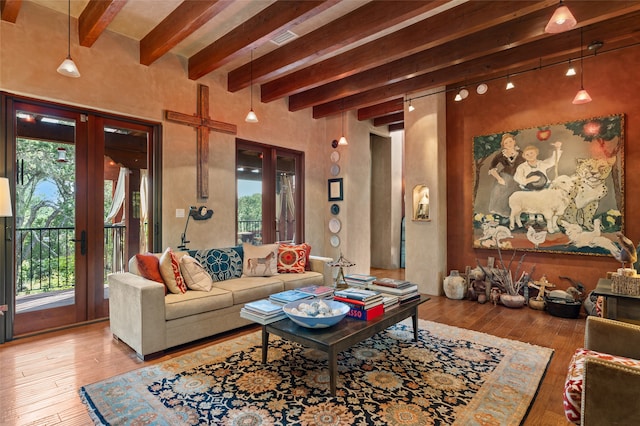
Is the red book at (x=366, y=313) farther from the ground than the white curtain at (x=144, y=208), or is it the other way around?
the white curtain at (x=144, y=208)

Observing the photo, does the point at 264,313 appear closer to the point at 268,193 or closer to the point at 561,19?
the point at 561,19

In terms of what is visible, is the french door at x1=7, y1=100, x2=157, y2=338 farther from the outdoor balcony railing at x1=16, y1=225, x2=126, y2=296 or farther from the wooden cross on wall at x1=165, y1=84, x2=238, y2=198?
the wooden cross on wall at x1=165, y1=84, x2=238, y2=198

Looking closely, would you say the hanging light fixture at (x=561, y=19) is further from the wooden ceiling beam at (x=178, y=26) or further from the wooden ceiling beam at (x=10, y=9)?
the wooden ceiling beam at (x=10, y=9)

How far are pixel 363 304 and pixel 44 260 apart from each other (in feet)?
11.2

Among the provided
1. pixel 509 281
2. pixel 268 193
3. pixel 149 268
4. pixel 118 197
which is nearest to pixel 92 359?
pixel 149 268

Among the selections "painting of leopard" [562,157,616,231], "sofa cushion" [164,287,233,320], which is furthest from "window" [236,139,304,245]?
"painting of leopard" [562,157,616,231]

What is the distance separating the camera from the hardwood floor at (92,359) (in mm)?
2033

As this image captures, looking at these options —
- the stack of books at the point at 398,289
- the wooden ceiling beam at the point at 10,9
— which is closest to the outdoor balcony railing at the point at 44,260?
the wooden ceiling beam at the point at 10,9

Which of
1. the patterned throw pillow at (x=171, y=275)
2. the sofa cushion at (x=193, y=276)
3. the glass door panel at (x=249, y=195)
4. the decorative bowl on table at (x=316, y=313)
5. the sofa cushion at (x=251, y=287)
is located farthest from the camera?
the glass door panel at (x=249, y=195)

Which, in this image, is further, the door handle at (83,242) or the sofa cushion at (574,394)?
the door handle at (83,242)

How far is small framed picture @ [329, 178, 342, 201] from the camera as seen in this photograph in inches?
240

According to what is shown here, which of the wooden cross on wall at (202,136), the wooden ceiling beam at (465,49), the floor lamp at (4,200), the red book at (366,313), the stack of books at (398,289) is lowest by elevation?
the red book at (366,313)

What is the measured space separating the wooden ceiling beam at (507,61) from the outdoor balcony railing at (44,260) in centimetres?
442

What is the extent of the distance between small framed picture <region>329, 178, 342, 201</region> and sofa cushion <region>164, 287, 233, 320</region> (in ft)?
10.7
